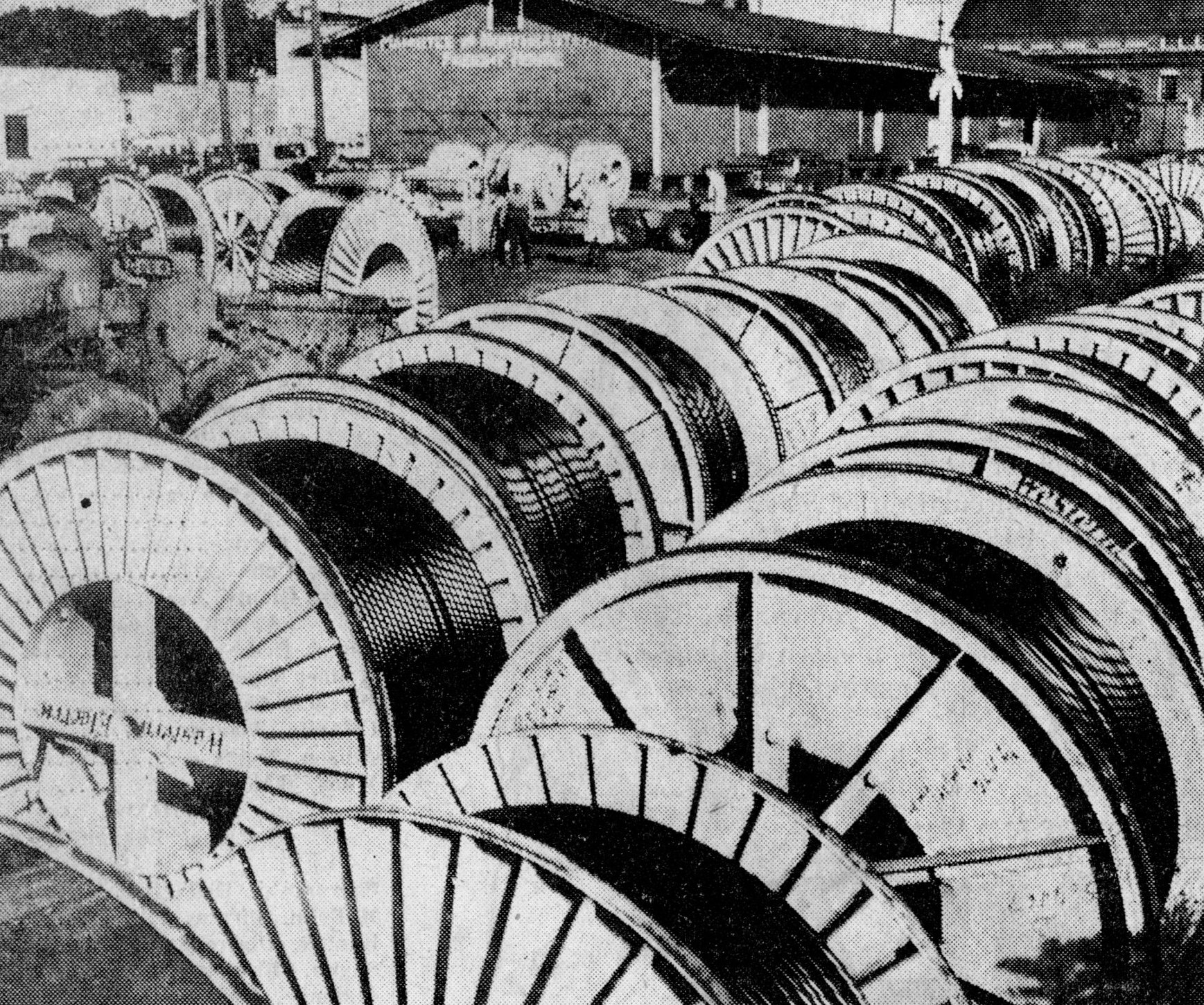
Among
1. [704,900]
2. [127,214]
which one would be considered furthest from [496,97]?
[704,900]

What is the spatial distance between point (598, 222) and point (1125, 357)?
1936cm

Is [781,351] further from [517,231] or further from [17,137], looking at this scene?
[17,137]

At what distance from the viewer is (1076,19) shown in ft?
189

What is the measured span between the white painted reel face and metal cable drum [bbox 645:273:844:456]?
5.59 metres

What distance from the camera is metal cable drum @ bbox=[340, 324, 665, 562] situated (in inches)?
384

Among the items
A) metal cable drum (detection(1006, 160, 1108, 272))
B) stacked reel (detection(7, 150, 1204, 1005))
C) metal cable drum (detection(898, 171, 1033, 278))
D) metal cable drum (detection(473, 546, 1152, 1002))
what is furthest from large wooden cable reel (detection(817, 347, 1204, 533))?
metal cable drum (detection(1006, 160, 1108, 272))

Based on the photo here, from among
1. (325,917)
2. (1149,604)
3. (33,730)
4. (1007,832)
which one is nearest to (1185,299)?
(1149,604)

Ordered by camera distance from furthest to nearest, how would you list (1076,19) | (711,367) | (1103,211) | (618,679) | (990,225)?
(1076,19), (1103,211), (990,225), (711,367), (618,679)

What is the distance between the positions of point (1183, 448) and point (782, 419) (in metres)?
4.25

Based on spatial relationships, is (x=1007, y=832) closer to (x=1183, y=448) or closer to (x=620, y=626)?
(x=620, y=626)

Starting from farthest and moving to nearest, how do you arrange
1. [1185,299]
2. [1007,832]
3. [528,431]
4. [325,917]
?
[1185,299] < [528,431] < [1007,832] < [325,917]

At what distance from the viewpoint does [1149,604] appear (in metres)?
6.29

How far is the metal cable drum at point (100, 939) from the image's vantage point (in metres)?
2.84

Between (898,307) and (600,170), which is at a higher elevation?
(600,170)
